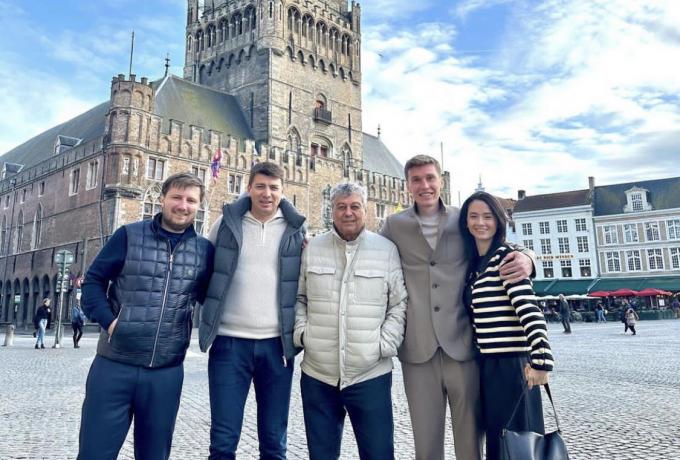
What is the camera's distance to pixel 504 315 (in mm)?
3092

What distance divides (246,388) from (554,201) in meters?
48.4

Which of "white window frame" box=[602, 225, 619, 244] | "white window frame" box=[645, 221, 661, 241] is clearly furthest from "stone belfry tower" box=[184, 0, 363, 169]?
"white window frame" box=[645, 221, 661, 241]

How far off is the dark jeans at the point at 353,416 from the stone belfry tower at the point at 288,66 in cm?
3204

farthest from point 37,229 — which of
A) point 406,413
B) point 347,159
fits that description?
point 406,413

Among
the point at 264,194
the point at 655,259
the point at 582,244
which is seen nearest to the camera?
the point at 264,194

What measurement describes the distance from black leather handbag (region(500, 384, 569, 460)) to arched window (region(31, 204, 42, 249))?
3835 cm

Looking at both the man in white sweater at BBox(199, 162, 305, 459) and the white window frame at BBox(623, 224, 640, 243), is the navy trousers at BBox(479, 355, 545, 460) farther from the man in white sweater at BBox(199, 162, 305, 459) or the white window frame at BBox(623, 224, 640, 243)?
the white window frame at BBox(623, 224, 640, 243)

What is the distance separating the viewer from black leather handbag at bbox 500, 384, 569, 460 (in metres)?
2.60

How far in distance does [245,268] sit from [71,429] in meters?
3.61

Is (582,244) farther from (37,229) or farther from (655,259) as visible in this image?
(37,229)

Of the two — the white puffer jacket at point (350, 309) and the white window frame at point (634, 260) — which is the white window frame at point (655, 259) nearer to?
the white window frame at point (634, 260)

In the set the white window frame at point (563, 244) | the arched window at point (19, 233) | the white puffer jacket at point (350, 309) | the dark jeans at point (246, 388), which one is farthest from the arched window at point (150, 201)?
the white window frame at point (563, 244)

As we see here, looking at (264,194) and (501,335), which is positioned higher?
(264,194)

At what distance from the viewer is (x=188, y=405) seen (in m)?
6.64
